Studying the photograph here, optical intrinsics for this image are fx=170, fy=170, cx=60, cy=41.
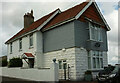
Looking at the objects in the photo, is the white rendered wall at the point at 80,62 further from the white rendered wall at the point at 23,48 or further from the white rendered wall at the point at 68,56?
the white rendered wall at the point at 23,48

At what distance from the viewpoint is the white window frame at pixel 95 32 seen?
18.8 meters

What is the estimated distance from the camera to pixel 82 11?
58.8 feet

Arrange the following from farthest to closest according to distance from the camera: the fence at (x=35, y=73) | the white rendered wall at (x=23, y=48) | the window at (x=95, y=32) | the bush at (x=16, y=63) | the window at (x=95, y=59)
Result: the white rendered wall at (x=23, y=48)
the bush at (x=16, y=63)
the window at (x=95, y=32)
the window at (x=95, y=59)
the fence at (x=35, y=73)

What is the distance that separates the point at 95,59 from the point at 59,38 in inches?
182

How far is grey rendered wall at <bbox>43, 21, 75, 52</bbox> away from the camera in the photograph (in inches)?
689

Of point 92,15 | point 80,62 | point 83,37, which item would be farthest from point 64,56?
point 92,15

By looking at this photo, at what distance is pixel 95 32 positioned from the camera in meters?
19.4

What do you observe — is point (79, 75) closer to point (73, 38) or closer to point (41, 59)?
point (73, 38)

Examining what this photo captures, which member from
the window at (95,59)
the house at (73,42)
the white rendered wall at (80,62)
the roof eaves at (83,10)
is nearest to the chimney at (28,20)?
the house at (73,42)

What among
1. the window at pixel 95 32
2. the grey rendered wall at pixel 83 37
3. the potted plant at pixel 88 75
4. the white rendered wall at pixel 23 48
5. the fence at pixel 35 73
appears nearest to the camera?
the fence at pixel 35 73

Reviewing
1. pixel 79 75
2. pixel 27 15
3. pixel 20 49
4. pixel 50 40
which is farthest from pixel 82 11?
pixel 27 15

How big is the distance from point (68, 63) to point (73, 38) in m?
2.61

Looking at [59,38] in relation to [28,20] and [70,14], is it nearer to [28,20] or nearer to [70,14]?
[70,14]

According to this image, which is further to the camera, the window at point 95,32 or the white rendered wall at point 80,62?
the window at point 95,32
